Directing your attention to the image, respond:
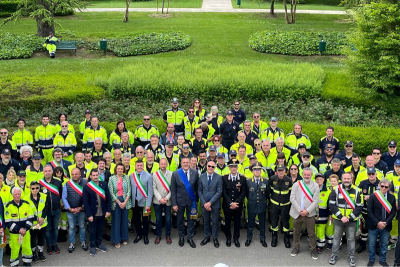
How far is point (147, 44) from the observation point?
26891mm

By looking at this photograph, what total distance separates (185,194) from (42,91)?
8152 millimetres

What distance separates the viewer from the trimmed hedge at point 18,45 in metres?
24.7

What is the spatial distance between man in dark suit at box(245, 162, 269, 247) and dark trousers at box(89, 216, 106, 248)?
117 inches

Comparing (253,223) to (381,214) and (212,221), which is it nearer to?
(212,221)

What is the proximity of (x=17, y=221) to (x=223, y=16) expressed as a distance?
30.7 metres

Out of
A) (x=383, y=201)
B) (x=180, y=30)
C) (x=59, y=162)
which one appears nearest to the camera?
(x=383, y=201)

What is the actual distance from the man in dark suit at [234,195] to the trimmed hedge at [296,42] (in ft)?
54.3

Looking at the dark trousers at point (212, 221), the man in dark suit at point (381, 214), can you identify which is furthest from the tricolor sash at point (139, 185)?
the man in dark suit at point (381, 214)

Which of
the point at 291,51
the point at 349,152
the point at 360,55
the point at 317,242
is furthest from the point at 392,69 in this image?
the point at 291,51

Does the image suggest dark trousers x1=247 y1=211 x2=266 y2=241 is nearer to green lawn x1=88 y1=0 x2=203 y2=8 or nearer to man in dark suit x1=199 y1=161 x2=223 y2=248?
man in dark suit x1=199 y1=161 x2=223 y2=248

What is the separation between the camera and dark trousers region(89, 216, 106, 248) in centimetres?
1043

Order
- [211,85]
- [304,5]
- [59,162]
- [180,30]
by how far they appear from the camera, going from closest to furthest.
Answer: [59,162] → [211,85] → [180,30] → [304,5]

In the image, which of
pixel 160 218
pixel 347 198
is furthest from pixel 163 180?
pixel 347 198

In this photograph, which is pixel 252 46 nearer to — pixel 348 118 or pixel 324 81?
pixel 324 81
